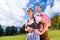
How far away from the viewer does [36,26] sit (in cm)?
175

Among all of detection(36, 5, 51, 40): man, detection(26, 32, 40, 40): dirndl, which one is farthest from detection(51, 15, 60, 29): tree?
detection(26, 32, 40, 40): dirndl

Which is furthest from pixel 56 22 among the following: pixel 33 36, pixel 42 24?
pixel 33 36

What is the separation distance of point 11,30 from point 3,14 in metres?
0.15

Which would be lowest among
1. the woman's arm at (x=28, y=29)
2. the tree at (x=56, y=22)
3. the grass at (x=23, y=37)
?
the grass at (x=23, y=37)

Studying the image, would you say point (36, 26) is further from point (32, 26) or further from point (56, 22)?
point (56, 22)

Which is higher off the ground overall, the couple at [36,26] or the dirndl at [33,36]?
the couple at [36,26]

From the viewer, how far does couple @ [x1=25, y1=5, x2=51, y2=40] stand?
1.74 meters

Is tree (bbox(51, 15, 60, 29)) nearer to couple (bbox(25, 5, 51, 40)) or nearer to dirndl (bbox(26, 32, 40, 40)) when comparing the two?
couple (bbox(25, 5, 51, 40))

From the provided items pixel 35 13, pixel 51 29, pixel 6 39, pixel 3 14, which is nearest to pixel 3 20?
pixel 3 14

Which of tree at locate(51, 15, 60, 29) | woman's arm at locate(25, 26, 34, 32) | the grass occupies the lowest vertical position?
the grass

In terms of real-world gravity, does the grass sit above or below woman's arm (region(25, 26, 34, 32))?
below

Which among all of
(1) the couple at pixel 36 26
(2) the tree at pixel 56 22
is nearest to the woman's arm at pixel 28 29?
(1) the couple at pixel 36 26

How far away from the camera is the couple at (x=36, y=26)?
1742 mm

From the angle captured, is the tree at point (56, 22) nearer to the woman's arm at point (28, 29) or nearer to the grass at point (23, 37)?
the grass at point (23, 37)
